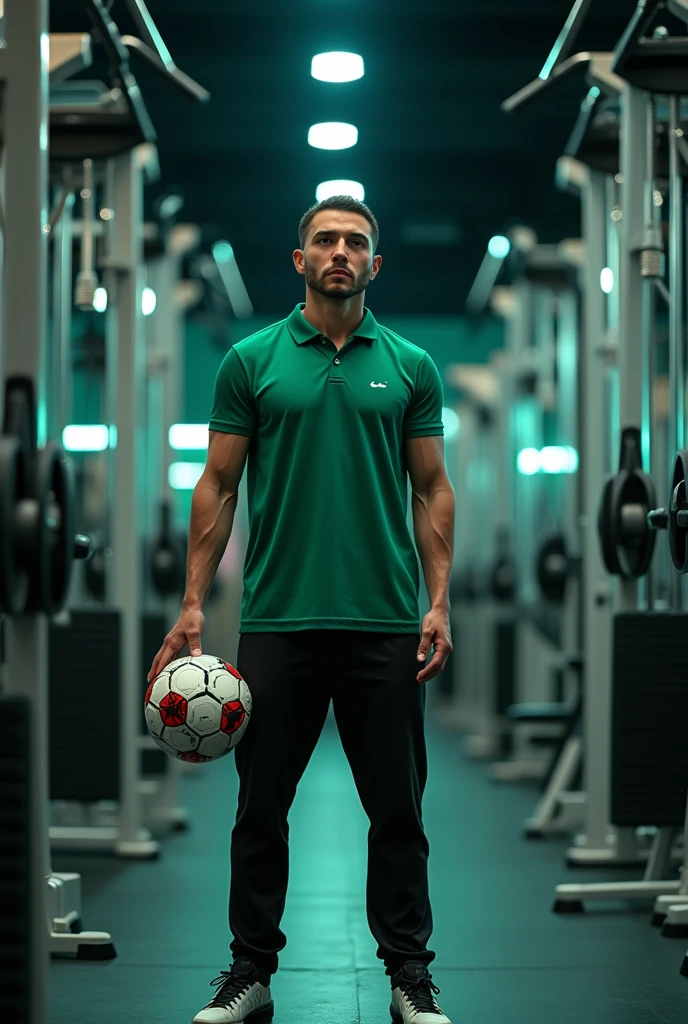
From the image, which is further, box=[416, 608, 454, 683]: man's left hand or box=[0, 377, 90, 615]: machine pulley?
box=[416, 608, 454, 683]: man's left hand

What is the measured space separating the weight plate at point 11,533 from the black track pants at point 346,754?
0.55 metres

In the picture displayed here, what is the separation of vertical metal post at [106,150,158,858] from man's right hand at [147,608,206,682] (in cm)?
219

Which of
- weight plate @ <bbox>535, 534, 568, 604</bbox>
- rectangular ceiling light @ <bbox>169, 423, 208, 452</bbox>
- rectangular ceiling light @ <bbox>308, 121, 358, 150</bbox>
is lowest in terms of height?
weight plate @ <bbox>535, 534, 568, 604</bbox>

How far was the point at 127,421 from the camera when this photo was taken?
4941mm

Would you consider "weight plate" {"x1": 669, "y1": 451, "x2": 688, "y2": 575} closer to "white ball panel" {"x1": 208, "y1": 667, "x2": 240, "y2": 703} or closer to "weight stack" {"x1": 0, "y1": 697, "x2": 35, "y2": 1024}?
"white ball panel" {"x1": 208, "y1": 667, "x2": 240, "y2": 703}

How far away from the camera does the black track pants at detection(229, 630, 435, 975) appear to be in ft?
8.85

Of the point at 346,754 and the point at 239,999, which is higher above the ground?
the point at 346,754

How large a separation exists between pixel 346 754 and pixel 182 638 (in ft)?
1.26

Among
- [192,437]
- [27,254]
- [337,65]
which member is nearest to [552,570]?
[337,65]

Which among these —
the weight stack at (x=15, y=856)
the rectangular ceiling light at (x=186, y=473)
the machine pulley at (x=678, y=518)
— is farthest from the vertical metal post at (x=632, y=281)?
the rectangular ceiling light at (x=186, y=473)

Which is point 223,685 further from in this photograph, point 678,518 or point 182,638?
point 678,518

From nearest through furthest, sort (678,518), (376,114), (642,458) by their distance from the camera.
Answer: (678,518)
(642,458)
(376,114)

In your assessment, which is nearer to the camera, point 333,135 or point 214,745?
point 214,745

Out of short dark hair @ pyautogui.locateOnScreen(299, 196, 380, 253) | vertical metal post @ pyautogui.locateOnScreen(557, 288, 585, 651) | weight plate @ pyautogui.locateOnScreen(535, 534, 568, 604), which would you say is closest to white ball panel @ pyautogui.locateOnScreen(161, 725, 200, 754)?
short dark hair @ pyautogui.locateOnScreen(299, 196, 380, 253)
